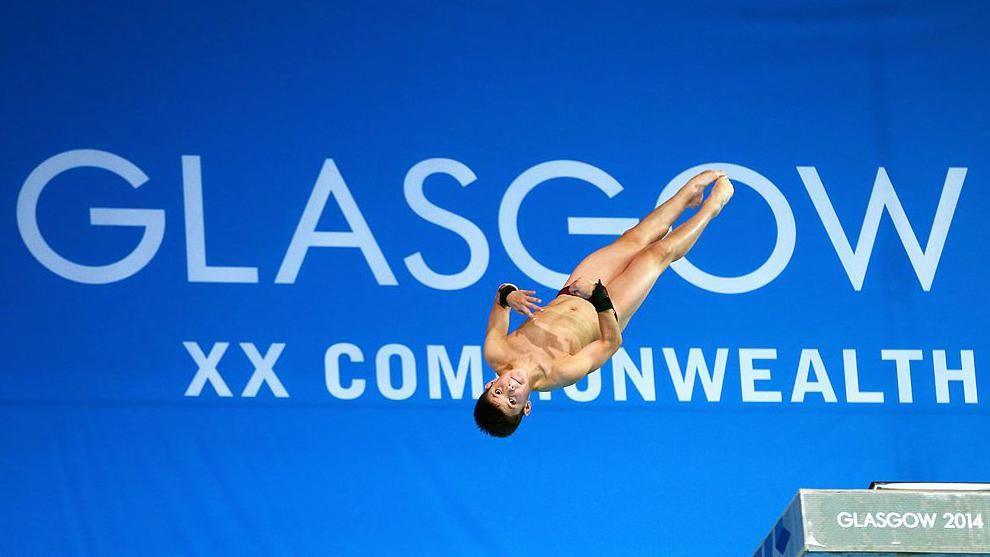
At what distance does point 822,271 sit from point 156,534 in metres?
3.67

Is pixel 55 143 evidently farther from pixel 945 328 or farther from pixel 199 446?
pixel 945 328

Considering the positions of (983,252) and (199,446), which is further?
(983,252)

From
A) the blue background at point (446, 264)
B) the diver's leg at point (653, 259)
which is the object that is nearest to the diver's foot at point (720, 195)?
the diver's leg at point (653, 259)

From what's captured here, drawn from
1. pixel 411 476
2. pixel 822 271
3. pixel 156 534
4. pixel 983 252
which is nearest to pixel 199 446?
pixel 156 534

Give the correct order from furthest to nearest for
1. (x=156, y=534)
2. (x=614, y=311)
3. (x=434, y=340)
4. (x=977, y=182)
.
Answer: (x=977, y=182)
(x=434, y=340)
(x=156, y=534)
(x=614, y=311)

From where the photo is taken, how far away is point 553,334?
24.1 feet

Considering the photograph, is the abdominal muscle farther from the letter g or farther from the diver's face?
the letter g

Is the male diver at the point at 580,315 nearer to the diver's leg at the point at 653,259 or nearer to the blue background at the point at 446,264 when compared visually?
the diver's leg at the point at 653,259

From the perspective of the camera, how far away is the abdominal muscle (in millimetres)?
7148

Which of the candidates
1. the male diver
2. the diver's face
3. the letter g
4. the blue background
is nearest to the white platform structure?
the male diver

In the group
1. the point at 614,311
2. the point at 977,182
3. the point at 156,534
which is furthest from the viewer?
the point at 977,182

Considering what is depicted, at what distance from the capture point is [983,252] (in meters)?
9.13

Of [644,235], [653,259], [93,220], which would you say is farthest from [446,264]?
[93,220]

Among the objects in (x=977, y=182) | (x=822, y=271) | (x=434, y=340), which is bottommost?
(x=434, y=340)
